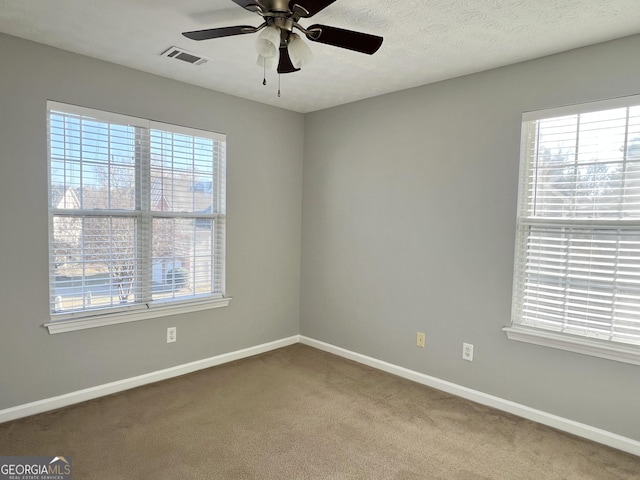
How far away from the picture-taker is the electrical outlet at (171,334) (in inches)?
131

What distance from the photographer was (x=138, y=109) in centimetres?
305

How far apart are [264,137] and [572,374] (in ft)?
10.5

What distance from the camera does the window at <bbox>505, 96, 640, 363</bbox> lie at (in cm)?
235

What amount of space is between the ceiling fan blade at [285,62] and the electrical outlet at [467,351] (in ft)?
7.71

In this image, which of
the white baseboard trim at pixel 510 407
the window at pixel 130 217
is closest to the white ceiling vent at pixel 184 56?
the window at pixel 130 217

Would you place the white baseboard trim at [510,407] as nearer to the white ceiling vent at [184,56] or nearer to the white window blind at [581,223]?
the white window blind at [581,223]

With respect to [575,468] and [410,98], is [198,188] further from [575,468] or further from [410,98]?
[575,468]

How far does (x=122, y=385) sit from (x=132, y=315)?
55 cm

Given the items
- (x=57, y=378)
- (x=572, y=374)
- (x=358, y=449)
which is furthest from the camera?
(x=57, y=378)

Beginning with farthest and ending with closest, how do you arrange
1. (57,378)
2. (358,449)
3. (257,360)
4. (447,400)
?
1. (257,360)
2. (447,400)
3. (57,378)
4. (358,449)

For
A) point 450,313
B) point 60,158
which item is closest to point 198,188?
point 60,158

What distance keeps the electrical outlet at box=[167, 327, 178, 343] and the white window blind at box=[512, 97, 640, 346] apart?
2.73 metres

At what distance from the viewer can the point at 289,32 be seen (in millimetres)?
1840

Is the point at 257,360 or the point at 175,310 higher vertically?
the point at 175,310
